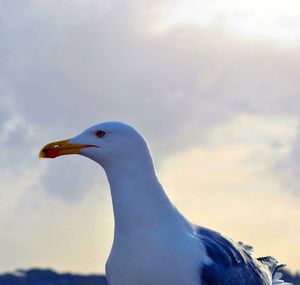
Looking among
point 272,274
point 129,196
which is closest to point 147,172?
point 129,196

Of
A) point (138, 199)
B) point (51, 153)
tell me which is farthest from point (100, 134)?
point (138, 199)

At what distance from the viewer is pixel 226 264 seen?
52.6 ft

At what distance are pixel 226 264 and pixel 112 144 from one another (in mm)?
2771

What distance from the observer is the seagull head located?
603 inches

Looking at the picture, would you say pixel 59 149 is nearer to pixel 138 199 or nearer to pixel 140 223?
pixel 138 199

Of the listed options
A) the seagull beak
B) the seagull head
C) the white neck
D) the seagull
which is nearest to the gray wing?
the seagull

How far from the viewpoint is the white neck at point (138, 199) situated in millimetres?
15438

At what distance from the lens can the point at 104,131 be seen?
1544 centimetres

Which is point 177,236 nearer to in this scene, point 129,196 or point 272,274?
point 129,196

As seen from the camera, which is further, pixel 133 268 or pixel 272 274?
pixel 272 274

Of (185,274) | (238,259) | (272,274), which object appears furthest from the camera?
(272,274)

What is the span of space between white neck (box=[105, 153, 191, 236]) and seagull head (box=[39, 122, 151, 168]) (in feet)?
0.31

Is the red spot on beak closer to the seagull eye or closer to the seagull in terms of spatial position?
the seagull

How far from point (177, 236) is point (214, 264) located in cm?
77
